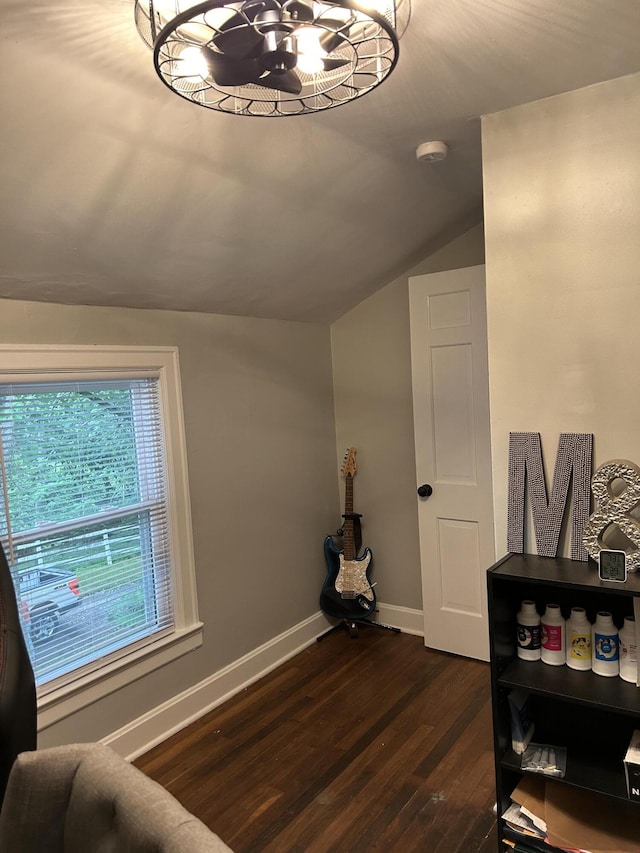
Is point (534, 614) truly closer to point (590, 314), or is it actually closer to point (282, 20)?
point (590, 314)

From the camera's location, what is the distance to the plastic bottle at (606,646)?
1.76m

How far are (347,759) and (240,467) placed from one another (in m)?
1.39

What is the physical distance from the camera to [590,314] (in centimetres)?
190

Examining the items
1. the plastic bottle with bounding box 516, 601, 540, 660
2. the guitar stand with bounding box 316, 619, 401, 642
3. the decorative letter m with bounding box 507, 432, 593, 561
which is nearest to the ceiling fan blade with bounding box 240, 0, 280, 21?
the decorative letter m with bounding box 507, 432, 593, 561

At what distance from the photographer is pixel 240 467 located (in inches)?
124

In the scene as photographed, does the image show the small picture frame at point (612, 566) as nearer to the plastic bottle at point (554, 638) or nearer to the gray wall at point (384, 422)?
the plastic bottle at point (554, 638)

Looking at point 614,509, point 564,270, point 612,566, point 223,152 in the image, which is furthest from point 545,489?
point 223,152

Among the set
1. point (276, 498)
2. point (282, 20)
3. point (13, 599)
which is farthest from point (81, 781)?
point (276, 498)

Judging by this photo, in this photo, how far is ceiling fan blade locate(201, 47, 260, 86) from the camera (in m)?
1.20

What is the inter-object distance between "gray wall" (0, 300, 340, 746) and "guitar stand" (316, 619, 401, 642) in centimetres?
21

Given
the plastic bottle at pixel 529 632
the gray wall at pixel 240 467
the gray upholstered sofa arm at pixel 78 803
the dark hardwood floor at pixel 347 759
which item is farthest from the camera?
the gray wall at pixel 240 467

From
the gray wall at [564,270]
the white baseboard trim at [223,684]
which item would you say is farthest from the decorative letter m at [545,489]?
the white baseboard trim at [223,684]

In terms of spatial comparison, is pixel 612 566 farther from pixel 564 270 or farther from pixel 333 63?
pixel 333 63

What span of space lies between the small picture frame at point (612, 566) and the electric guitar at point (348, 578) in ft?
6.51
